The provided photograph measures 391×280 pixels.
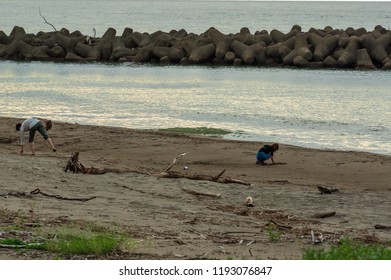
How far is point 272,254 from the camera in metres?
8.78

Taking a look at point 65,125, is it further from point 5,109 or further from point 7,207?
point 7,207

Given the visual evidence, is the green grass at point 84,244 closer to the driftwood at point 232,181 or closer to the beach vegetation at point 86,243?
the beach vegetation at point 86,243

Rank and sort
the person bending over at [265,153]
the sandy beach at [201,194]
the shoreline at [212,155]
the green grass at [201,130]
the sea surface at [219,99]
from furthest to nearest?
the sea surface at [219,99], the green grass at [201,130], the person bending over at [265,153], the shoreline at [212,155], the sandy beach at [201,194]

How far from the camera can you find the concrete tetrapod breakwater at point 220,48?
134ft

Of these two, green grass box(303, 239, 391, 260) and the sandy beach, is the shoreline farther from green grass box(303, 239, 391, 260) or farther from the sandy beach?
green grass box(303, 239, 391, 260)

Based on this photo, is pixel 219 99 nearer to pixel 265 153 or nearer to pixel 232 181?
pixel 265 153

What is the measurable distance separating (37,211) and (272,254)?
9.81 feet

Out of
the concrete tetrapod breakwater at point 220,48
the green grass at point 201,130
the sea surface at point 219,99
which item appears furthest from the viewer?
the concrete tetrapod breakwater at point 220,48

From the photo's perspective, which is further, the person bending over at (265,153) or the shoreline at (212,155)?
the person bending over at (265,153)

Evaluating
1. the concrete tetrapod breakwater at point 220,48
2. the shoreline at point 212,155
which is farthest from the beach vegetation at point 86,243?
the concrete tetrapod breakwater at point 220,48

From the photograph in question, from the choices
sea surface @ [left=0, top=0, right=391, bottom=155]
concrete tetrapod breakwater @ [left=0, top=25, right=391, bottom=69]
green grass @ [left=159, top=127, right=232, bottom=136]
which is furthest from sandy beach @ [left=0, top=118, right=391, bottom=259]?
concrete tetrapod breakwater @ [left=0, top=25, right=391, bottom=69]

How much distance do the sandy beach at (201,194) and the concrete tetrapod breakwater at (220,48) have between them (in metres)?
20.0

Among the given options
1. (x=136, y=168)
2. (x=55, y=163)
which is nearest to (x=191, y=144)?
(x=136, y=168)

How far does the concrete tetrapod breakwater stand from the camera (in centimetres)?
4075
